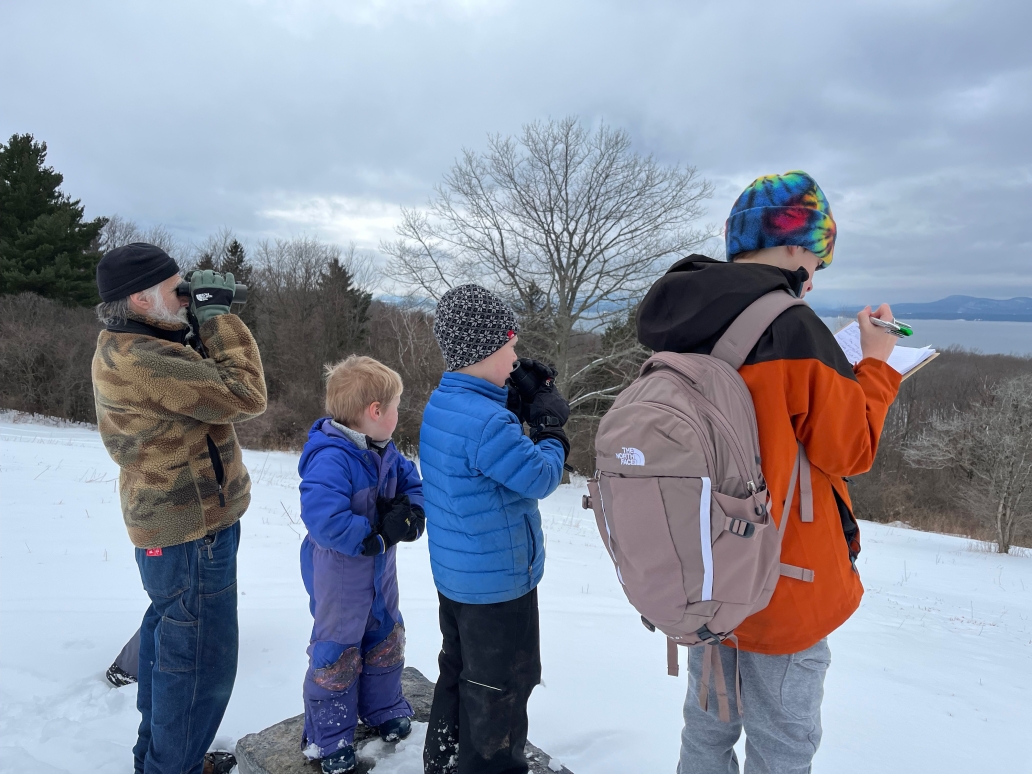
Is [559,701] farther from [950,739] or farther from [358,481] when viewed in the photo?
[950,739]

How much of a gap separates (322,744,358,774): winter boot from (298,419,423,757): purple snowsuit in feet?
0.07

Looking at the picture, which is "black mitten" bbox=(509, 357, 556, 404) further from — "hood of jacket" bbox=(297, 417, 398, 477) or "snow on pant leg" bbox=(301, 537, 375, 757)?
"snow on pant leg" bbox=(301, 537, 375, 757)

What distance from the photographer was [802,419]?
149cm

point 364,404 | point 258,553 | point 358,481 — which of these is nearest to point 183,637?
point 358,481

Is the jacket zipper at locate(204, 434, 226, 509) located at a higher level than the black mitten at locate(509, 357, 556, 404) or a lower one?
lower

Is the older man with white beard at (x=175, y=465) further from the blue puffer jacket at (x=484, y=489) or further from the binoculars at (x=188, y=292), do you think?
the blue puffer jacket at (x=484, y=489)

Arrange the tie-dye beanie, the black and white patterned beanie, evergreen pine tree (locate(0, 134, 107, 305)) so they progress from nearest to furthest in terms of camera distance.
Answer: the tie-dye beanie
the black and white patterned beanie
evergreen pine tree (locate(0, 134, 107, 305))

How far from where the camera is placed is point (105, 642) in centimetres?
339

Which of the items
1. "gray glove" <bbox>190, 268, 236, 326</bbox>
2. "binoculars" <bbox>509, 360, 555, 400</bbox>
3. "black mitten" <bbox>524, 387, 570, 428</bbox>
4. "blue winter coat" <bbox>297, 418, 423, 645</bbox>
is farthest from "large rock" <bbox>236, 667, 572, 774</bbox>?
"gray glove" <bbox>190, 268, 236, 326</bbox>

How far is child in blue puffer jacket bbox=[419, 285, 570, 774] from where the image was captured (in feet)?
6.38

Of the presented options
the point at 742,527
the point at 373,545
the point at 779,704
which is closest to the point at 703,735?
the point at 779,704

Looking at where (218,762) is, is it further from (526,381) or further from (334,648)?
(526,381)

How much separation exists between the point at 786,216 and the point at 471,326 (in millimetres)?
1049

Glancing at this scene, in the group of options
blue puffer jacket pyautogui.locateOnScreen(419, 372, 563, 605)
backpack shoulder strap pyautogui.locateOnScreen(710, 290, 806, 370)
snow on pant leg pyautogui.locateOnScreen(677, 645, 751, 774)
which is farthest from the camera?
blue puffer jacket pyautogui.locateOnScreen(419, 372, 563, 605)
